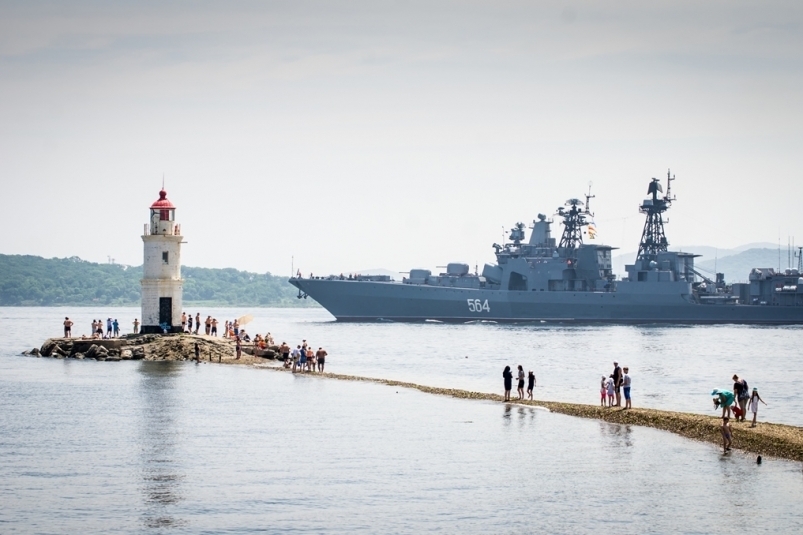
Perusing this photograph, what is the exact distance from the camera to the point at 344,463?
22.7 meters

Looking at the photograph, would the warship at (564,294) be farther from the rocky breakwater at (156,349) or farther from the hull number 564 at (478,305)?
the rocky breakwater at (156,349)

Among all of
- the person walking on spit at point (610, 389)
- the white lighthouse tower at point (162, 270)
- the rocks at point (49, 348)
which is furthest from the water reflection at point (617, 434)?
the rocks at point (49, 348)

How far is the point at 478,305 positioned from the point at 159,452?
261 ft

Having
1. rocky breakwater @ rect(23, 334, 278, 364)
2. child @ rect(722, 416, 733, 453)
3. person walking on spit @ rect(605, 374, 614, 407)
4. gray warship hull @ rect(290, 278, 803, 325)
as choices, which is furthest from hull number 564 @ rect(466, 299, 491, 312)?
child @ rect(722, 416, 733, 453)

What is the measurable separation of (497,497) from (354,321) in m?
87.6

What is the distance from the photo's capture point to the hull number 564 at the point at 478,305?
102 m

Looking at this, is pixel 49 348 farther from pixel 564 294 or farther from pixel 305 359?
pixel 564 294

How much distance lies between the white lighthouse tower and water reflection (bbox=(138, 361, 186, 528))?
9254mm

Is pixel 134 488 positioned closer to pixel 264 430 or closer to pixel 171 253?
pixel 264 430

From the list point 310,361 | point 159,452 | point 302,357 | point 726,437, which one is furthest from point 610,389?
point 302,357

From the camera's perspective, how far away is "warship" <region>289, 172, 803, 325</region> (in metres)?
101

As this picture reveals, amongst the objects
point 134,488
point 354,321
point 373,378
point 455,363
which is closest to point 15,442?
point 134,488

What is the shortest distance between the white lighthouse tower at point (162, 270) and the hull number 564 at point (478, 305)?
54705mm

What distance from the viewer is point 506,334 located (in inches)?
3324
